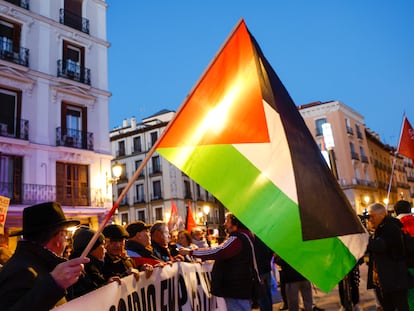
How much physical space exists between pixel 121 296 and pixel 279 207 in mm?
1604

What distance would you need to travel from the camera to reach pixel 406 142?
9.69 meters

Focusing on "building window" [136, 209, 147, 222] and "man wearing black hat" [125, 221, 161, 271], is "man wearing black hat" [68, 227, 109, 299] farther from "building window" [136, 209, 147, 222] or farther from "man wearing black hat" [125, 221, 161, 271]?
"building window" [136, 209, 147, 222]

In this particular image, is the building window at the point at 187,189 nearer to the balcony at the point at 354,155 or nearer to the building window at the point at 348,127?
the balcony at the point at 354,155

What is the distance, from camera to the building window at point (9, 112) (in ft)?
60.8

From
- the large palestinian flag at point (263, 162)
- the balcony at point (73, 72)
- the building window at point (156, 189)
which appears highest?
the balcony at point (73, 72)

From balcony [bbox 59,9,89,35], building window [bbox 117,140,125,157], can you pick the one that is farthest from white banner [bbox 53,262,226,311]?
building window [bbox 117,140,125,157]

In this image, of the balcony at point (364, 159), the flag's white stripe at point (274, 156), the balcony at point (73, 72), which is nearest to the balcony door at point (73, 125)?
the balcony at point (73, 72)

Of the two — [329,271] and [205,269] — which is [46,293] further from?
[205,269]

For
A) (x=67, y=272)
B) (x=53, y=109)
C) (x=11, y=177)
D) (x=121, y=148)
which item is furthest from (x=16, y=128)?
(x=121, y=148)

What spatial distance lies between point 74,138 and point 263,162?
62.6 ft

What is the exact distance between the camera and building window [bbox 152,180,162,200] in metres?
43.2

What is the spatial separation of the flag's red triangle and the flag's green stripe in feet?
0.32

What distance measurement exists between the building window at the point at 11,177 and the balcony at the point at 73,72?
511 centimetres

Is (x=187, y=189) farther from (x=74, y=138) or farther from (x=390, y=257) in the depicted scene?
(x=390, y=257)
